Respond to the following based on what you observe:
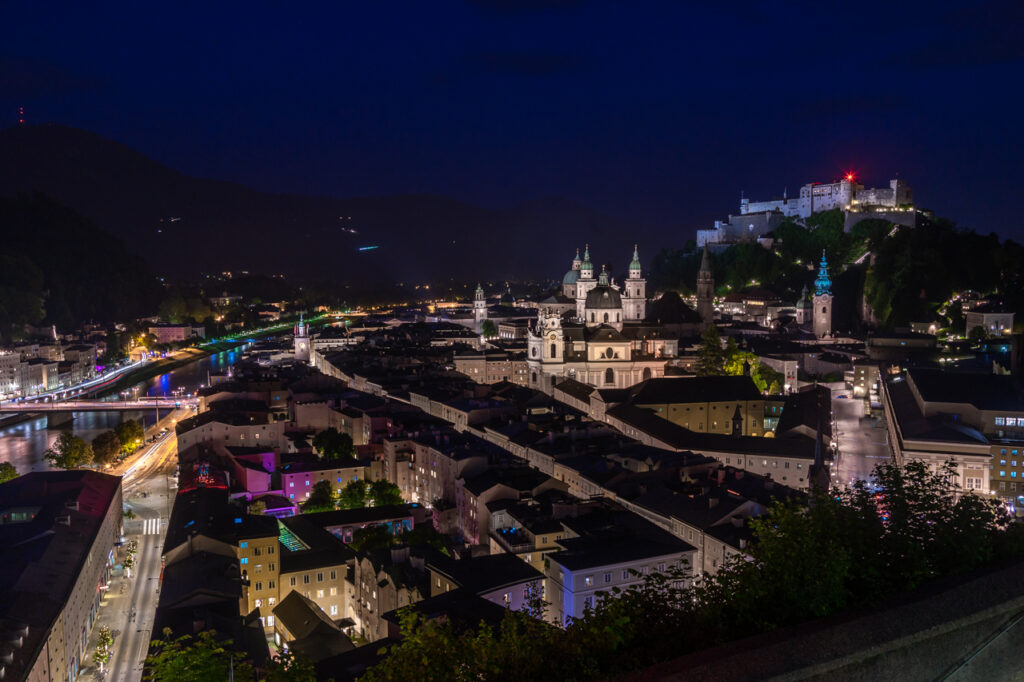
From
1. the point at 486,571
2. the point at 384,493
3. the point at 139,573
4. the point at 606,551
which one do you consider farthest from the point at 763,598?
the point at 139,573

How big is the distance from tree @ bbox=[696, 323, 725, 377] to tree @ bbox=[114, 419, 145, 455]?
60.5 feet

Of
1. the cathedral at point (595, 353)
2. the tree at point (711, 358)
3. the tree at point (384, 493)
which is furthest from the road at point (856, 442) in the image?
the tree at point (384, 493)

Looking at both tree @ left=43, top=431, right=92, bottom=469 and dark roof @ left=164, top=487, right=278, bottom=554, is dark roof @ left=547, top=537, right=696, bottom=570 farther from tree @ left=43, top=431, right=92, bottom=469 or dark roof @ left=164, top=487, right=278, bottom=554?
tree @ left=43, top=431, right=92, bottom=469

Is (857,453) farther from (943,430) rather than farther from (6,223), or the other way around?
(6,223)

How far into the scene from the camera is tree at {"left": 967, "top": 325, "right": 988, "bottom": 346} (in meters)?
26.9

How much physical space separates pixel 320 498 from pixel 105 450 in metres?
8.90

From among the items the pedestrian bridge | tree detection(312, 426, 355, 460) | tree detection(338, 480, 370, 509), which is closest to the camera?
tree detection(338, 480, 370, 509)

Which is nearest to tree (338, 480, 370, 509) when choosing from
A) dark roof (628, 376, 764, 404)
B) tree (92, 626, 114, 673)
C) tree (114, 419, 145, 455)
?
tree (92, 626, 114, 673)

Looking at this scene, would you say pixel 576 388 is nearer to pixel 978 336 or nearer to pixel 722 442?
pixel 722 442

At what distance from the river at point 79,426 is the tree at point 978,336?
93.7 ft

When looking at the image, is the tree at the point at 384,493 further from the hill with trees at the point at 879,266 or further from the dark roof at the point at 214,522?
the hill with trees at the point at 879,266

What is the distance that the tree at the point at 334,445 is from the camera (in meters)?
19.4

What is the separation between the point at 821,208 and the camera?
147ft

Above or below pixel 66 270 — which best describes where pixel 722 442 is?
below
